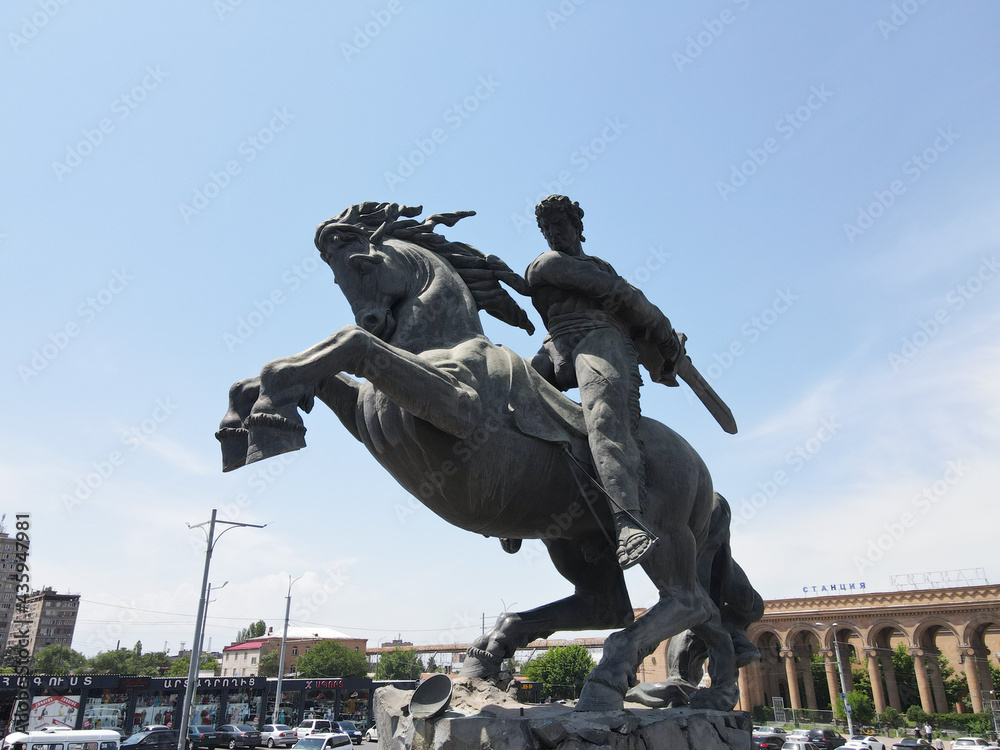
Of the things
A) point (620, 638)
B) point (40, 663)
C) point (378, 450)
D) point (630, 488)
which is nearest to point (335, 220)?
point (378, 450)

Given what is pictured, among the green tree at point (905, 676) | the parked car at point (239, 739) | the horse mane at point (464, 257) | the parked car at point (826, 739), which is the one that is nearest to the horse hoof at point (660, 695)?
the horse mane at point (464, 257)

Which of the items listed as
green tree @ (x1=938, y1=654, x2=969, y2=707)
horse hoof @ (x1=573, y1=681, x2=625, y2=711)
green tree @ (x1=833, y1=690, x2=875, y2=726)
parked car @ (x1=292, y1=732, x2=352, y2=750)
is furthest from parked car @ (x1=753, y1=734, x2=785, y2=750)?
green tree @ (x1=938, y1=654, x2=969, y2=707)

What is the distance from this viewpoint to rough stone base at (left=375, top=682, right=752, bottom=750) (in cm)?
308

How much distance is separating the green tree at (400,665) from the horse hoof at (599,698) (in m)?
69.7

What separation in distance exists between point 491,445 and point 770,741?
27436mm

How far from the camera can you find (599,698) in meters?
3.42

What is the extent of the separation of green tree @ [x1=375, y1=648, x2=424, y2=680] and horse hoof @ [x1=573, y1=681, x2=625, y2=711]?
69.7m

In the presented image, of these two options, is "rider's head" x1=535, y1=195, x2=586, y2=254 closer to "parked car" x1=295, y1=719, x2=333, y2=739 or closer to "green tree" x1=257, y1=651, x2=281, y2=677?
"parked car" x1=295, y1=719, x2=333, y2=739

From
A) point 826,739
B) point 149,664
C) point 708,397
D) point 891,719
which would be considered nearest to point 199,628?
point 708,397

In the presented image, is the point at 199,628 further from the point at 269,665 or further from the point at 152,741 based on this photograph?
the point at 269,665

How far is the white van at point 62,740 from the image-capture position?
1495 cm

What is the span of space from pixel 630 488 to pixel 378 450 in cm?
138

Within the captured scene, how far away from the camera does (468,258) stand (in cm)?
470

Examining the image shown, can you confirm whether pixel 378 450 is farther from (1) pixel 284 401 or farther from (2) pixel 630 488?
(2) pixel 630 488
